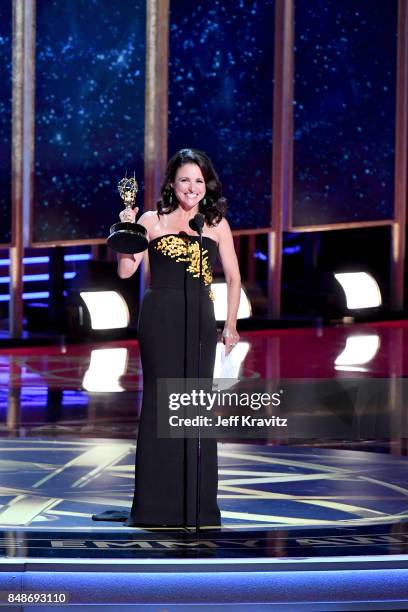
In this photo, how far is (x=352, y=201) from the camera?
48.1 ft

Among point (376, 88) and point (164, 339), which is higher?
point (376, 88)

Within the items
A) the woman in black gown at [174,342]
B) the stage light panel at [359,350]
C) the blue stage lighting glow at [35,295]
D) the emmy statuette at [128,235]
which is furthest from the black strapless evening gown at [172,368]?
the blue stage lighting glow at [35,295]

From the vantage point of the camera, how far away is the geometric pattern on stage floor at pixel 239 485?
16.3 ft

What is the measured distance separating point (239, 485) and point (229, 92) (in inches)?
326

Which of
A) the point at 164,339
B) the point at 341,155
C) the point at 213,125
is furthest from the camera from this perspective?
the point at 341,155

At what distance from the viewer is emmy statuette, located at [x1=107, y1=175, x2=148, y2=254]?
4426 millimetres

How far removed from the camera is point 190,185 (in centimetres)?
468

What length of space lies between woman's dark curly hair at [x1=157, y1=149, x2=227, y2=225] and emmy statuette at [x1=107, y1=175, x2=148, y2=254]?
262mm

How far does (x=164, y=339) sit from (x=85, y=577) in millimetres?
1131

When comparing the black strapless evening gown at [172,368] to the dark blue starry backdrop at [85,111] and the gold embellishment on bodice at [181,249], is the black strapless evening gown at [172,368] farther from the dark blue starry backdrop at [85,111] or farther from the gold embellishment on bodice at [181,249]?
the dark blue starry backdrop at [85,111]

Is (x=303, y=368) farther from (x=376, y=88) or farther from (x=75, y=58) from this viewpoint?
(x=376, y=88)

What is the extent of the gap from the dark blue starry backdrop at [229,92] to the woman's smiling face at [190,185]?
8467mm

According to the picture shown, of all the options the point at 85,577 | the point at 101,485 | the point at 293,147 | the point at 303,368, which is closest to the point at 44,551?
the point at 85,577
